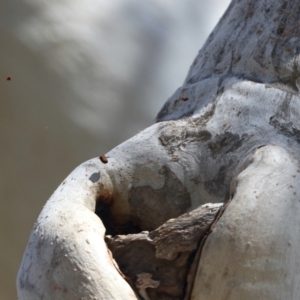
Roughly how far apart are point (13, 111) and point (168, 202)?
93 centimetres

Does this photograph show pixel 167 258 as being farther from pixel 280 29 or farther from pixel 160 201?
pixel 280 29

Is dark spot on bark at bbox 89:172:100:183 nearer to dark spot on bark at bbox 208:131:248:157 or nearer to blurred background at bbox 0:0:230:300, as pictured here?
dark spot on bark at bbox 208:131:248:157

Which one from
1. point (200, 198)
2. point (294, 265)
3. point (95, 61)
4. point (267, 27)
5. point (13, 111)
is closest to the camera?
point (294, 265)

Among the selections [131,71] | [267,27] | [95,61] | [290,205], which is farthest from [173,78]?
[290,205]

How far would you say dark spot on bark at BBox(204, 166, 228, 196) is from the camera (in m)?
0.61

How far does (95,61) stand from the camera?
1565mm

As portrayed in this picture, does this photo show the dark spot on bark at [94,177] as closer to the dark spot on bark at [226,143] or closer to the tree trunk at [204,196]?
the tree trunk at [204,196]

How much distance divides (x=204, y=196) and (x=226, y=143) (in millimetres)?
78

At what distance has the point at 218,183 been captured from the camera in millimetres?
615

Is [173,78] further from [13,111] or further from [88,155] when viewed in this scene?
[13,111]

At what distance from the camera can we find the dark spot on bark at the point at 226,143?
62cm

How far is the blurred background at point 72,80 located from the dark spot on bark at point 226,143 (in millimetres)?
802

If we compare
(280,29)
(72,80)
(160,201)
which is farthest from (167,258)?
(72,80)

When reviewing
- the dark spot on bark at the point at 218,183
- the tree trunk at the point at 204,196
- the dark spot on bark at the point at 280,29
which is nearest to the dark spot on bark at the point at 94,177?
the tree trunk at the point at 204,196
